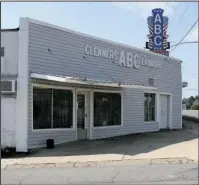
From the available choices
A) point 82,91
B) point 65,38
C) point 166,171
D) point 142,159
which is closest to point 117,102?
point 82,91

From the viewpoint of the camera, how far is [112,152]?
14.1 meters

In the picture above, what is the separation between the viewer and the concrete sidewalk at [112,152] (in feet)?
41.9

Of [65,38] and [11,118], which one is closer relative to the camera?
[11,118]

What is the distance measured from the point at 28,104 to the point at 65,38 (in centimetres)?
345

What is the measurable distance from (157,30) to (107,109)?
413 inches

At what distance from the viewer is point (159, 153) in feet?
45.6

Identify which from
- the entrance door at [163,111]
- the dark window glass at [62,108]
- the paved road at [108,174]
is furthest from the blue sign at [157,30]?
the paved road at [108,174]

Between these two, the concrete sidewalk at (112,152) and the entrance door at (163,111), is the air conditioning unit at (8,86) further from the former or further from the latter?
the entrance door at (163,111)

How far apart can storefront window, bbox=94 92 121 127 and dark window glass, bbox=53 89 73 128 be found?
1.79 meters

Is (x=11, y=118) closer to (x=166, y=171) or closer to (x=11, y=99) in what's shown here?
(x=11, y=99)

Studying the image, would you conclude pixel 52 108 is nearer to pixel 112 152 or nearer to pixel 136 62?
pixel 112 152

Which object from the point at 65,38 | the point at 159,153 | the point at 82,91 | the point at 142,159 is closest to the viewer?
the point at 142,159

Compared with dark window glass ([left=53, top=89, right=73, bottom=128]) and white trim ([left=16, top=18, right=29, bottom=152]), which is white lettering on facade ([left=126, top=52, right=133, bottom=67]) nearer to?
dark window glass ([left=53, top=89, right=73, bottom=128])

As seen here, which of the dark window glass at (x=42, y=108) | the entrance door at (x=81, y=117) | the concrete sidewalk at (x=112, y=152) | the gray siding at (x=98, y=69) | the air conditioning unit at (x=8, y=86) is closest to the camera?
the concrete sidewalk at (x=112, y=152)
